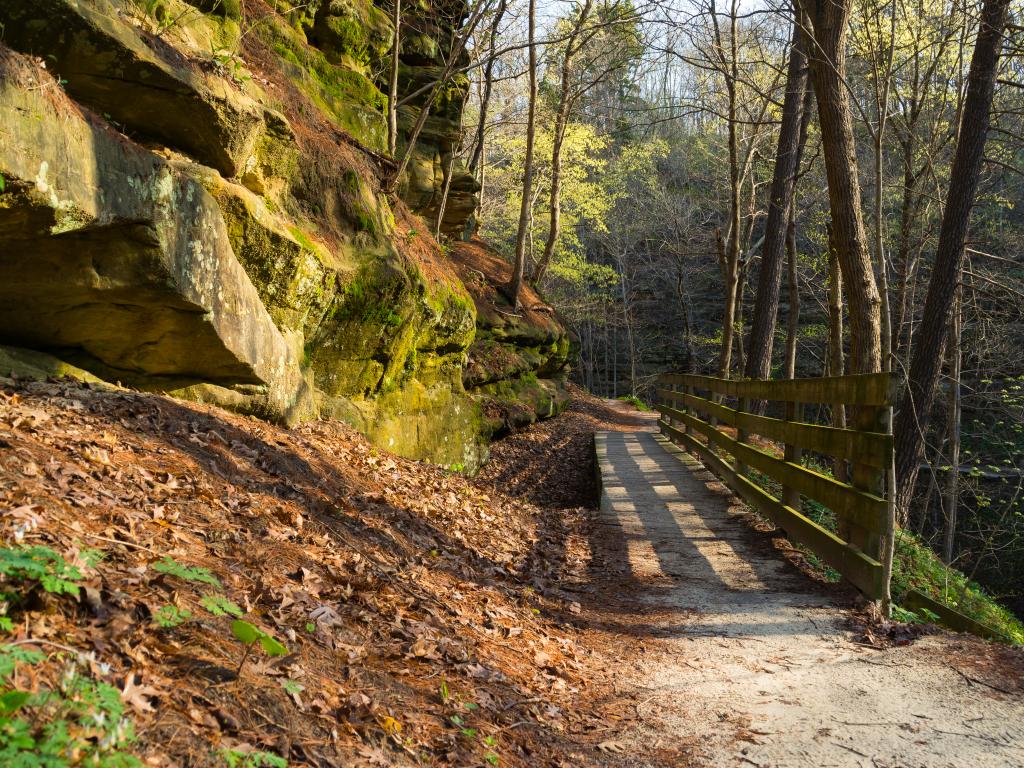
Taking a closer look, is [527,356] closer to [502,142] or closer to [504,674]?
[502,142]

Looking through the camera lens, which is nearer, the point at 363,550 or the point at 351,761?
the point at 351,761

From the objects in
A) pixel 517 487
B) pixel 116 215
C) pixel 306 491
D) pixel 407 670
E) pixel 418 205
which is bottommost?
pixel 517 487

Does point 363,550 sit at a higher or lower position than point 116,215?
lower

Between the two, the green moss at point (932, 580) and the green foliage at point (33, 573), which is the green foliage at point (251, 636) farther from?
the green moss at point (932, 580)

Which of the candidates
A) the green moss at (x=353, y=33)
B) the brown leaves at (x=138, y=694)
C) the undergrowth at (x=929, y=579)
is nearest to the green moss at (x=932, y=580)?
the undergrowth at (x=929, y=579)

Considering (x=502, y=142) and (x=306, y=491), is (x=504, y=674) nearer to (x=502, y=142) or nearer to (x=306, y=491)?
(x=306, y=491)

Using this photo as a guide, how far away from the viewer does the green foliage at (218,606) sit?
8.54 feet

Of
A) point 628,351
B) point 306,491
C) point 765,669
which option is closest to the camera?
point 765,669

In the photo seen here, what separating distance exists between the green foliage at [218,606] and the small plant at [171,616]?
8cm

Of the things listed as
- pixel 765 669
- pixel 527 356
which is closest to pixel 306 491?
pixel 765 669

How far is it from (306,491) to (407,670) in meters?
2.33

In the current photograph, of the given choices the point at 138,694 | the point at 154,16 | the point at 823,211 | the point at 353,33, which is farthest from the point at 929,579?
the point at 823,211

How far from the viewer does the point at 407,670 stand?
321 cm

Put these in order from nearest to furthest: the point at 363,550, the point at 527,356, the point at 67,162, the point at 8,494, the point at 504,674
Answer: the point at 8,494, the point at 504,674, the point at 67,162, the point at 363,550, the point at 527,356
